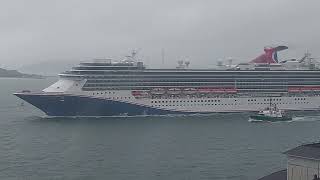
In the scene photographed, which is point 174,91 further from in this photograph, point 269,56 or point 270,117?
point 269,56

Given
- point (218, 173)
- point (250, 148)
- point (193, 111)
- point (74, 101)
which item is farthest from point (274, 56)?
point (218, 173)

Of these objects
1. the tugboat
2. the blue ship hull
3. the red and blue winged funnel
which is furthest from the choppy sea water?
the red and blue winged funnel

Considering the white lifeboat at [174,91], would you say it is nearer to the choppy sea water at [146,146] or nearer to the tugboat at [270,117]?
the choppy sea water at [146,146]

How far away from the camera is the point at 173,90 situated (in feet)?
171

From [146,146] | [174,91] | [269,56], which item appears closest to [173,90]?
[174,91]

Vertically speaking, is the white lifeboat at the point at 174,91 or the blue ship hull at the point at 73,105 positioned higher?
the white lifeboat at the point at 174,91

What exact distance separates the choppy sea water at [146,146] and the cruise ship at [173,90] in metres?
1.92

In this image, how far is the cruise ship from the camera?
1900 inches

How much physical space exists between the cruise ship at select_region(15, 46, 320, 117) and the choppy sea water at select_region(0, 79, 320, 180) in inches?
75.8

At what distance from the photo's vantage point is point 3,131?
1551 inches

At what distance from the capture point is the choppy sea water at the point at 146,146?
25.1 m

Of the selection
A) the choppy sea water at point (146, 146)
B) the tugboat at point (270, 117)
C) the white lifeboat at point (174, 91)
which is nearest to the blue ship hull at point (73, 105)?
the choppy sea water at point (146, 146)

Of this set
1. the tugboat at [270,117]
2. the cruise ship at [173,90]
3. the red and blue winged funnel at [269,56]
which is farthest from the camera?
the red and blue winged funnel at [269,56]

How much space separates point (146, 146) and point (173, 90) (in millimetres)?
20450
